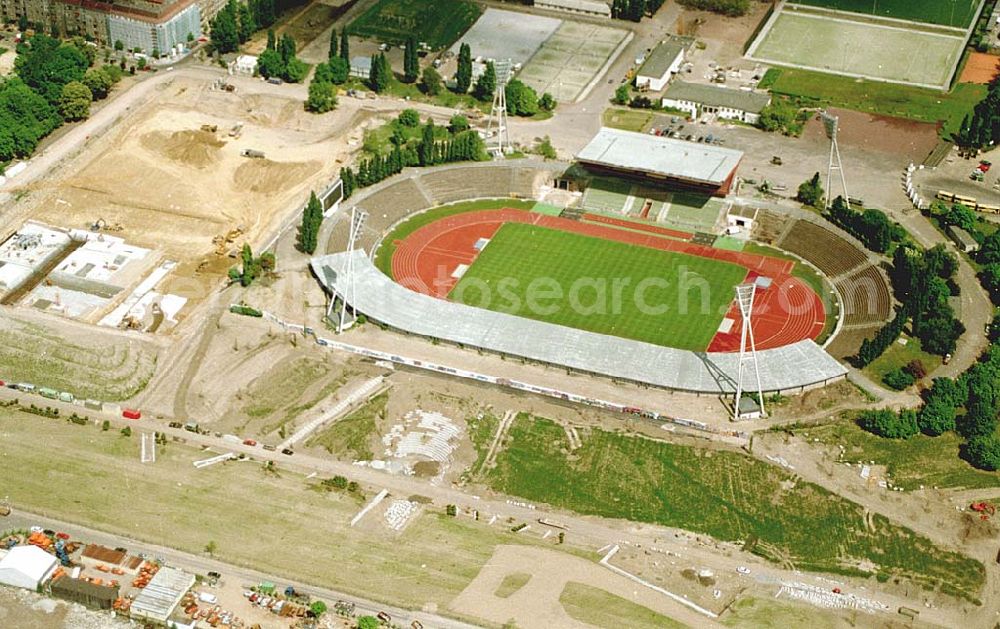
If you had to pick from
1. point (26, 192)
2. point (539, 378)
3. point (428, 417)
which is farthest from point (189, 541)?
point (26, 192)

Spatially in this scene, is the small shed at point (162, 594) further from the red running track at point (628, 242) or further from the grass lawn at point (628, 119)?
the grass lawn at point (628, 119)

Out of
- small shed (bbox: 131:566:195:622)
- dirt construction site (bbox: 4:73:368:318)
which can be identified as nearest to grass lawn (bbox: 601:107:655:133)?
dirt construction site (bbox: 4:73:368:318)

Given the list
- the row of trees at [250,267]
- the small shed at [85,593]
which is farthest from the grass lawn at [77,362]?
the small shed at [85,593]

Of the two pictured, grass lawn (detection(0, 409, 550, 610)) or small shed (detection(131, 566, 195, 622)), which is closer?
small shed (detection(131, 566, 195, 622))

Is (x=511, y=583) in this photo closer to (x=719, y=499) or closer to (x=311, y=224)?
(x=719, y=499)

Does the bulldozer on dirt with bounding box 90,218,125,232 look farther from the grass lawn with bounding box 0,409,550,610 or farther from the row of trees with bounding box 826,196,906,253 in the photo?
the row of trees with bounding box 826,196,906,253

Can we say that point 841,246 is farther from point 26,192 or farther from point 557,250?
point 26,192
